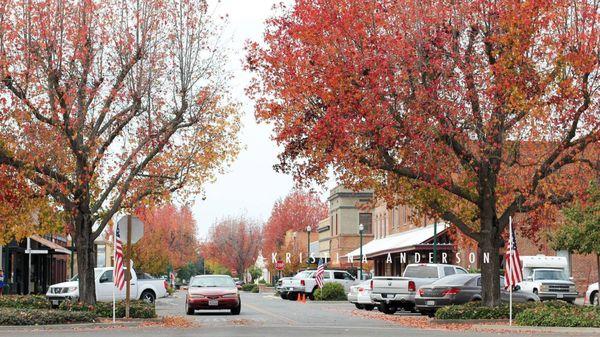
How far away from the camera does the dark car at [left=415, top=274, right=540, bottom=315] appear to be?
32094 mm

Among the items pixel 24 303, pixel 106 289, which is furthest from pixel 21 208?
pixel 106 289

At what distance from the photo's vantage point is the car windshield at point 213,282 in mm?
34481

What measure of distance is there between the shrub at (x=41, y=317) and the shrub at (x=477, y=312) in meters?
10.2

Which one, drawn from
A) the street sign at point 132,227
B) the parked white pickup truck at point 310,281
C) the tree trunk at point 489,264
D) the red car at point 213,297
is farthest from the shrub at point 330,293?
the street sign at point 132,227

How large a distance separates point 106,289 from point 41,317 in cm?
1256

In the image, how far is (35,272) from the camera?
60594 millimetres


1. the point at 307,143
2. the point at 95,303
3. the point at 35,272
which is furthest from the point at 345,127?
the point at 35,272

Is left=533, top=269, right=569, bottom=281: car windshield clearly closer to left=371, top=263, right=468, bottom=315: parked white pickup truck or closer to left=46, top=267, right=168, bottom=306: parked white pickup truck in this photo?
left=371, top=263, right=468, bottom=315: parked white pickup truck

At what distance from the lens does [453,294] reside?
3209 centimetres

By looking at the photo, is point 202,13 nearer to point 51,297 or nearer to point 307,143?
point 307,143

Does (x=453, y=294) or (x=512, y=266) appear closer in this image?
(x=512, y=266)

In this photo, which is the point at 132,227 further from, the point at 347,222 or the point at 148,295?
the point at 347,222

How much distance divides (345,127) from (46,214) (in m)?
10.8

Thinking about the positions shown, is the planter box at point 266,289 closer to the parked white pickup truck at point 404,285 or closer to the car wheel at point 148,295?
the car wheel at point 148,295
